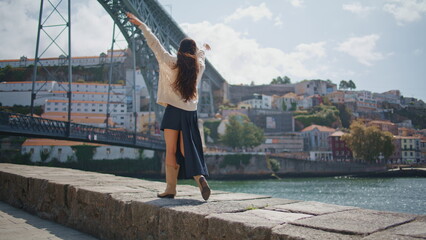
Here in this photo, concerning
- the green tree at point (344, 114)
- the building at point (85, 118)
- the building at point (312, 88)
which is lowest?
the building at point (85, 118)

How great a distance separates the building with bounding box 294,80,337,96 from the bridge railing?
5933cm

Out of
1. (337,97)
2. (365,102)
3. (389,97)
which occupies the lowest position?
(365,102)

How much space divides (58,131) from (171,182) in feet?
69.5

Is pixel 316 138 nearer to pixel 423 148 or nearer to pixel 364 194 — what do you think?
pixel 423 148

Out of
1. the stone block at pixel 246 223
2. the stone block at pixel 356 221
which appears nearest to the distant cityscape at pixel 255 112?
the stone block at pixel 246 223

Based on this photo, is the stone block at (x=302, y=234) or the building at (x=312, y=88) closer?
the stone block at (x=302, y=234)

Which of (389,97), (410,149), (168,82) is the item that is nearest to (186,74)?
(168,82)

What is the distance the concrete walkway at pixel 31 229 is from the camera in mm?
2342

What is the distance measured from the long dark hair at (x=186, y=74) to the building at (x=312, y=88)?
8639 cm

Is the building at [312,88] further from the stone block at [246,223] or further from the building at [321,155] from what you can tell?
the stone block at [246,223]

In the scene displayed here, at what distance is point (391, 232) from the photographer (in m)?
1.37

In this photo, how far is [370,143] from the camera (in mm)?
43938

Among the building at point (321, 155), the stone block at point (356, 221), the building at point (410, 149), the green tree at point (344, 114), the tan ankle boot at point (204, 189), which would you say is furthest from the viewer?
the green tree at point (344, 114)

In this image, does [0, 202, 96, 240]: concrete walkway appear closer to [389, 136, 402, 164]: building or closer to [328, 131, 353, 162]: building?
[389, 136, 402, 164]: building
